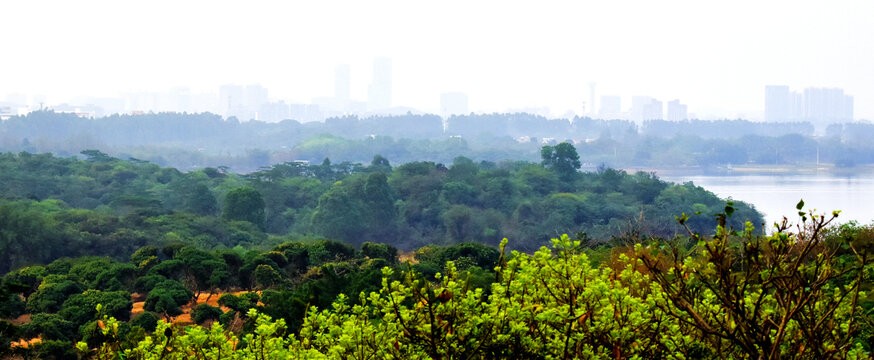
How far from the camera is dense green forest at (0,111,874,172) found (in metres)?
84.6

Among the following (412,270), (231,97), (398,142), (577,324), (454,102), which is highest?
(454,102)

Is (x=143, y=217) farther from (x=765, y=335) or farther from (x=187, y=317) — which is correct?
(x=765, y=335)

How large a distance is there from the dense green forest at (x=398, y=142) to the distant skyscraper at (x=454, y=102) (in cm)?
6968

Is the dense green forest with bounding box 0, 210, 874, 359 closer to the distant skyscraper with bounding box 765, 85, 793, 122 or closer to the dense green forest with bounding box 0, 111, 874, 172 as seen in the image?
the dense green forest with bounding box 0, 111, 874, 172

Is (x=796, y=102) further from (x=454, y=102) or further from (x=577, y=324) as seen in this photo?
(x=577, y=324)

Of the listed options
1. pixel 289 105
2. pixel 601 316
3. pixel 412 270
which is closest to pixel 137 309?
pixel 412 270

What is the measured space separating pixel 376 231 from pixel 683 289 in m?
34.5

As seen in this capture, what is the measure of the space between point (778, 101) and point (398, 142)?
11410 centimetres

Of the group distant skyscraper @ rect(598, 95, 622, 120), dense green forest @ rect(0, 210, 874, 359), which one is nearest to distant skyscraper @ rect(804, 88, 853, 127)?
distant skyscraper @ rect(598, 95, 622, 120)

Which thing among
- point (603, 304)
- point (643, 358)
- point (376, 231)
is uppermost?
point (603, 304)

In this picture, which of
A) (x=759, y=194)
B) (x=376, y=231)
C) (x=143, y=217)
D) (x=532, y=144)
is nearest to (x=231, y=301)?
(x=143, y=217)

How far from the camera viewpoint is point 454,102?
642 ft

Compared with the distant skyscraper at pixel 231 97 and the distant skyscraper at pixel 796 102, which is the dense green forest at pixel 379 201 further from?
the distant skyscraper at pixel 796 102

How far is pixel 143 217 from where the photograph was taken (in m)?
29.5
